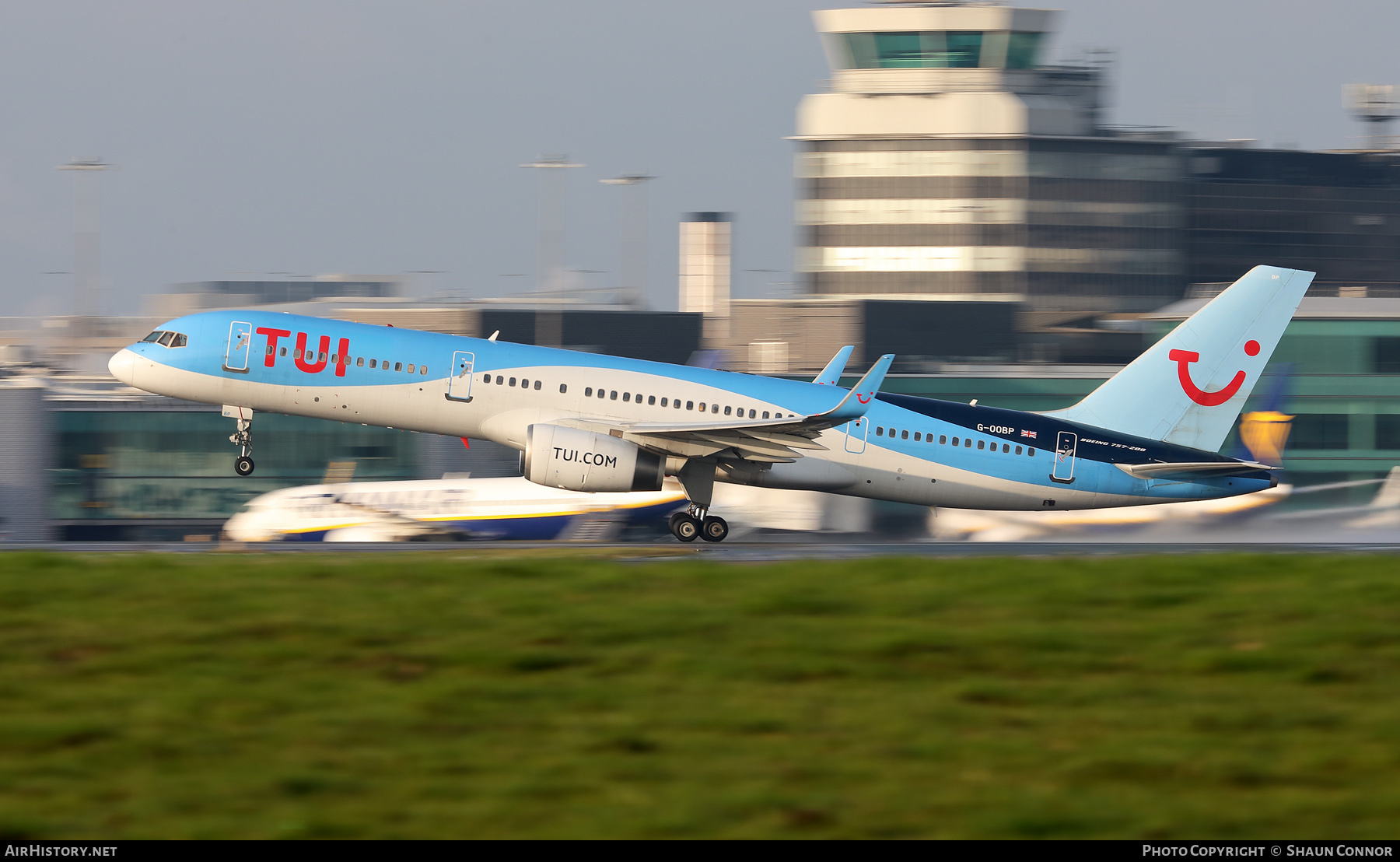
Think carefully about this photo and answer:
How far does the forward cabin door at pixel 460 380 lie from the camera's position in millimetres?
31906

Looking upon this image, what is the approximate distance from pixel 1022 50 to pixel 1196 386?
7702 centimetres

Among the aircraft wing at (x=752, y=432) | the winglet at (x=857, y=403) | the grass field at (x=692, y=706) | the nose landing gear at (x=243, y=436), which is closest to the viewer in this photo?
the grass field at (x=692, y=706)

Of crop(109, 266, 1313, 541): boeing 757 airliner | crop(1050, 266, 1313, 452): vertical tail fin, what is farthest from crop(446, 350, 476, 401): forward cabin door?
crop(1050, 266, 1313, 452): vertical tail fin

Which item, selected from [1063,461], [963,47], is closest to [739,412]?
[1063,461]

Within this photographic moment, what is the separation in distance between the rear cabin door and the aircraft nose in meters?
16.3

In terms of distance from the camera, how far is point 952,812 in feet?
31.7

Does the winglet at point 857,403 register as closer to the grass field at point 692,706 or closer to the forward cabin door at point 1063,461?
the forward cabin door at point 1063,461

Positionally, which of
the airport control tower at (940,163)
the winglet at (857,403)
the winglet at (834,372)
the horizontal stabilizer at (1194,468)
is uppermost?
the airport control tower at (940,163)

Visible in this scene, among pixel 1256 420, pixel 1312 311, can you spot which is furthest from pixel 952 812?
pixel 1312 311

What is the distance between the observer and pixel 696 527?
34188 millimetres

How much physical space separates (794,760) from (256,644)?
17.7 ft

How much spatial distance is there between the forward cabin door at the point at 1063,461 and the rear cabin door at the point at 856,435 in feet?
15.0

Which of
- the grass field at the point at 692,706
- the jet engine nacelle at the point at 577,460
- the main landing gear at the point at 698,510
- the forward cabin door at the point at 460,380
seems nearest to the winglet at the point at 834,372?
the main landing gear at the point at 698,510

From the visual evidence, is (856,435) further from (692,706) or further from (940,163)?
(940,163)
